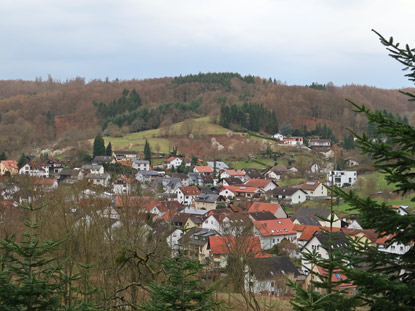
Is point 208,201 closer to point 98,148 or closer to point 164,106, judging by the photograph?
point 98,148

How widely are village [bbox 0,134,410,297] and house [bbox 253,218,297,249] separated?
0.24 feet

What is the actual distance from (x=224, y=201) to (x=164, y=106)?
155ft

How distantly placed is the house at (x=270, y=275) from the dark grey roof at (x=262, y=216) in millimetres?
11085

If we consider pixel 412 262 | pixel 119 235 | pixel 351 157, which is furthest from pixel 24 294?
pixel 351 157

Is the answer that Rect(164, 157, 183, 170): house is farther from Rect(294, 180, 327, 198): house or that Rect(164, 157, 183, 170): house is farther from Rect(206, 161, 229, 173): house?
Rect(294, 180, 327, 198): house

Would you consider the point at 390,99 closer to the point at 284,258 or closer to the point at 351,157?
the point at 351,157

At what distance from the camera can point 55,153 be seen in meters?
65.9

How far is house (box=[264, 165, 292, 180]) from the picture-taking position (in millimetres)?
54734

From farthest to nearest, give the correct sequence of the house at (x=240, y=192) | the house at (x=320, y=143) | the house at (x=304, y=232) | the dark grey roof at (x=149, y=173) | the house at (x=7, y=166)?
the house at (x=320, y=143) → the house at (x=7, y=166) → the dark grey roof at (x=149, y=173) → the house at (x=240, y=192) → the house at (x=304, y=232)

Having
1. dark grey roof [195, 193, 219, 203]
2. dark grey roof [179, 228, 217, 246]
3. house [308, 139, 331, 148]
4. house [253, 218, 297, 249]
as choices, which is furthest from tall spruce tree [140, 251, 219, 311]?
house [308, 139, 331, 148]

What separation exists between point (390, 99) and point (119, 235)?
121m

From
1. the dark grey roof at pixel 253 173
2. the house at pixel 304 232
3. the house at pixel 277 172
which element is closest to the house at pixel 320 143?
the house at pixel 277 172

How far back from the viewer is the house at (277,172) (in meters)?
54.7

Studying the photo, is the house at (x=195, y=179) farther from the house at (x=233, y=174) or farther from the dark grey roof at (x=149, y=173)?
the dark grey roof at (x=149, y=173)
